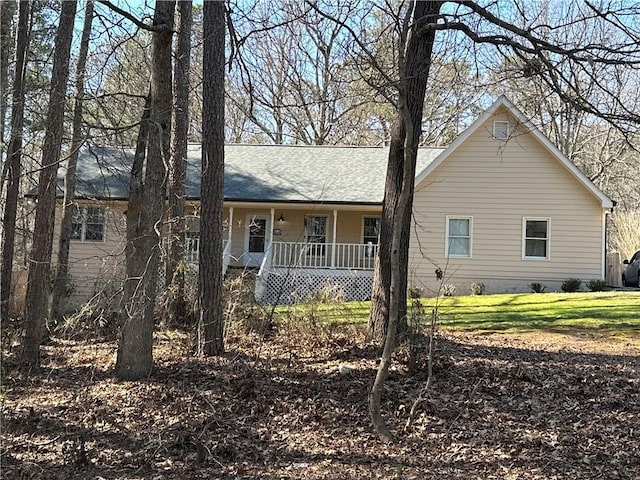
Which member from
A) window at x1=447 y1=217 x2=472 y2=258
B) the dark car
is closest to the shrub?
window at x1=447 y1=217 x2=472 y2=258

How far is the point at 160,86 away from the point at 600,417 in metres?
5.84

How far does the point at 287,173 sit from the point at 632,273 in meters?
13.1

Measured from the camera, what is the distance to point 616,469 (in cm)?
438

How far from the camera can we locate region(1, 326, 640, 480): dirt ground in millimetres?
4602

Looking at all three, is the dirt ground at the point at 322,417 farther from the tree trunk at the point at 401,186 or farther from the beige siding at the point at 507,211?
the beige siding at the point at 507,211

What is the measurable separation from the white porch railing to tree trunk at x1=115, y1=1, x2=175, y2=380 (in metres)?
10.6

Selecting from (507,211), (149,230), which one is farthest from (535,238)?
(149,230)

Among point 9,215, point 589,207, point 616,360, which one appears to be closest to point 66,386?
point 9,215

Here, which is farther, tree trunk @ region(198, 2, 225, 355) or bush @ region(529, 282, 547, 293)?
bush @ region(529, 282, 547, 293)

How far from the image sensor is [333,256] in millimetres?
17359

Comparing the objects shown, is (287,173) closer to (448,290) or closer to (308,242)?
(308,242)

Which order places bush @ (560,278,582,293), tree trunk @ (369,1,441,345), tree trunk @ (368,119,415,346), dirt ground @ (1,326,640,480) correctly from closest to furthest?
dirt ground @ (1,326,640,480) < tree trunk @ (369,1,441,345) < tree trunk @ (368,119,415,346) < bush @ (560,278,582,293)

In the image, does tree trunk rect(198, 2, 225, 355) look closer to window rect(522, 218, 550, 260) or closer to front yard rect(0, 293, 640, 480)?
front yard rect(0, 293, 640, 480)

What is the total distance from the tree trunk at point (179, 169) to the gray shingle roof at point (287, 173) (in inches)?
246
